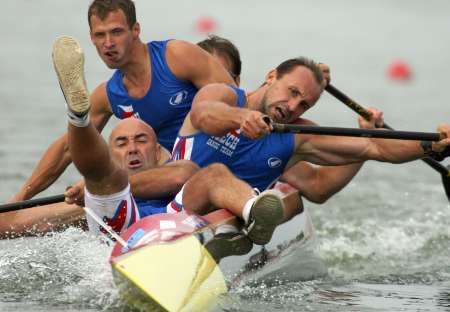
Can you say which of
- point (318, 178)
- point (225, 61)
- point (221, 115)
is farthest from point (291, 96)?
point (318, 178)

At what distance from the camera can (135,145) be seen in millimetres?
7035

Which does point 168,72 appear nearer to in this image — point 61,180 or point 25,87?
point 61,180

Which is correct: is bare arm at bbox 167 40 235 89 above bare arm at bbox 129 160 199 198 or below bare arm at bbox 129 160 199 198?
above

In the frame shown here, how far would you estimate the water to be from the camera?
6.61 metres

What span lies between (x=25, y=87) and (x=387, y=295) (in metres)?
12.8

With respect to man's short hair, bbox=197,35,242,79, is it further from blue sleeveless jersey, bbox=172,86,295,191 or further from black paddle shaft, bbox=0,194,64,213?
black paddle shaft, bbox=0,194,64,213

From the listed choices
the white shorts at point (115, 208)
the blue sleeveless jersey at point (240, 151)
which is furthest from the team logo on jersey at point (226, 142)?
the white shorts at point (115, 208)

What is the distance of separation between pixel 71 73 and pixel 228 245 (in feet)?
4.49

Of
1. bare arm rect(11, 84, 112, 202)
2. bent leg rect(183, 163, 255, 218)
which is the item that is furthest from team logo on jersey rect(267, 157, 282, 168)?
bare arm rect(11, 84, 112, 202)

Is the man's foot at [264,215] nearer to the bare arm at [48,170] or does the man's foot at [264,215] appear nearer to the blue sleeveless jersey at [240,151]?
the blue sleeveless jersey at [240,151]

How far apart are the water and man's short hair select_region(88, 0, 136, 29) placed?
145 cm

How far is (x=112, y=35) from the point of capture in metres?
7.18

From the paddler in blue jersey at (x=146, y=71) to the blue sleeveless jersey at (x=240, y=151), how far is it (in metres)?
0.37

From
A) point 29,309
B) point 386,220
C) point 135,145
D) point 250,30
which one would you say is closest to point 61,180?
point 386,220
